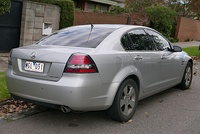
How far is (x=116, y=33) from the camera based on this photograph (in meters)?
4.70

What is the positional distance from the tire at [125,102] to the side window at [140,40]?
0.69 meters

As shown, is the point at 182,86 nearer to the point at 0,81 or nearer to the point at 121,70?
the point at 121,70

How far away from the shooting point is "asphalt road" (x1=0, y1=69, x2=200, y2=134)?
417 cm

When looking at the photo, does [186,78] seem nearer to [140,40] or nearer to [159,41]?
[159,41]

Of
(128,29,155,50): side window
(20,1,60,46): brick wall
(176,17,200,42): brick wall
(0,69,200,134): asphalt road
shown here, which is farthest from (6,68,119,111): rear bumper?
(176,17,200,42): brick wall

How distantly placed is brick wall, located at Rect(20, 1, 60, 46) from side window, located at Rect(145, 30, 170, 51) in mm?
5687

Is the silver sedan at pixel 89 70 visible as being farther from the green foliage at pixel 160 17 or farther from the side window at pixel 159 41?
the green foliage at pixel 160 17

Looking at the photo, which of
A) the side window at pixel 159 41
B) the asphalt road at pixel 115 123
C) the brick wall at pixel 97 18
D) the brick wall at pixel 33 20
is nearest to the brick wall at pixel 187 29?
the brick wall at pixel 97 18

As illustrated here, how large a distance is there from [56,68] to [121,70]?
100cm

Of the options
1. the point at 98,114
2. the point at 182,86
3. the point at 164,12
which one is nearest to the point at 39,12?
the point at 182,86

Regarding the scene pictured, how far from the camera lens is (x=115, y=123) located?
176 inches

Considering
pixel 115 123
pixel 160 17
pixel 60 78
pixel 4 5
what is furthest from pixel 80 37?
pixel 160 17

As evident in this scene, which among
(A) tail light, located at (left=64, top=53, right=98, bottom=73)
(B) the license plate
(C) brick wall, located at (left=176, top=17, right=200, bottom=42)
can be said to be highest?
(A) tail light, located at (left=64, top=53, right=98, bottom=73)

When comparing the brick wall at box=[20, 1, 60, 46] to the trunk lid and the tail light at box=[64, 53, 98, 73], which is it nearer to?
the trunk lid
